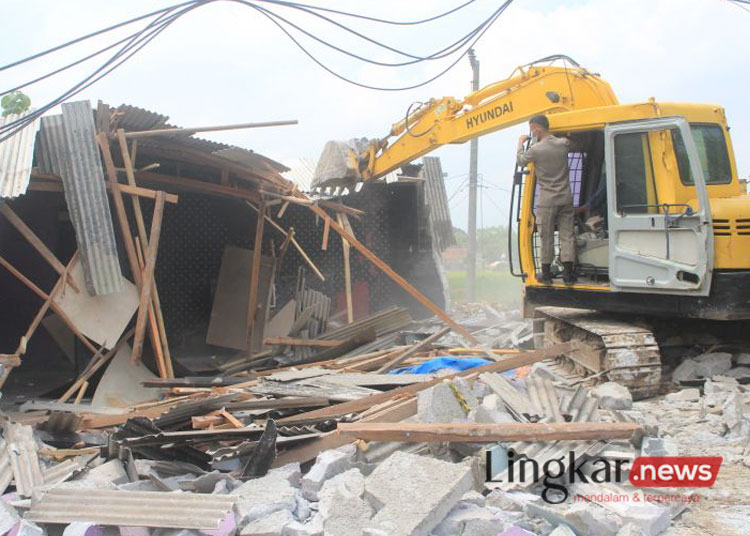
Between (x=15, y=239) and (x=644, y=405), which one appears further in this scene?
(x=15, y=239)

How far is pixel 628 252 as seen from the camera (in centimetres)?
728

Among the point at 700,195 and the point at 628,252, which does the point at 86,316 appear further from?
the point at 700,195

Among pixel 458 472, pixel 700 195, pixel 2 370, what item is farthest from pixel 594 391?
pixel 2 370

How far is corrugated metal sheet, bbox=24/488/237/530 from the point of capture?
3967 mm

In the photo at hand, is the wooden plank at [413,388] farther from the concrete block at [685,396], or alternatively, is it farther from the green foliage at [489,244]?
the green foliage at [489,244]

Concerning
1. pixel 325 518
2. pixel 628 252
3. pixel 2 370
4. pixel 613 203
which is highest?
pixel 613 203

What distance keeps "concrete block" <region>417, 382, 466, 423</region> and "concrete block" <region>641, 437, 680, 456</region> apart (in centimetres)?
137

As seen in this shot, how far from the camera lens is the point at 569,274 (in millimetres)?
7957

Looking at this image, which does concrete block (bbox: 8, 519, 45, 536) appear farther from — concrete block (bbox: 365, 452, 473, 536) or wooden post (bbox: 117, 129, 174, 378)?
wooden post (bbox: 117, 129, 174, 378)

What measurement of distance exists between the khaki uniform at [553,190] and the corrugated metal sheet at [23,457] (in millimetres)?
5596

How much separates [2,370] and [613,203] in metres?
6.36

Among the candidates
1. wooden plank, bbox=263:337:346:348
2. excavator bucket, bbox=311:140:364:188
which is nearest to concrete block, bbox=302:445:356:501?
wooden plank, bbox=263:337:346:348

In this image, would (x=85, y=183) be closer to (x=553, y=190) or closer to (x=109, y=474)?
(x=109, y=474)

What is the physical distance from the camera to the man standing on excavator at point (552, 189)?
7.68 m
